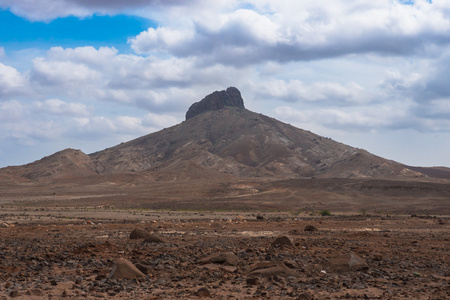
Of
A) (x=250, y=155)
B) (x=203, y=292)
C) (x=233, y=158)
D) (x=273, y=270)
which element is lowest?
(x=203, y=292)

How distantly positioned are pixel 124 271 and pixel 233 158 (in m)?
152

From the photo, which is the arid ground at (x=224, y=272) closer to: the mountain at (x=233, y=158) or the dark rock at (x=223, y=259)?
the dark rock at (x=223, y=259)

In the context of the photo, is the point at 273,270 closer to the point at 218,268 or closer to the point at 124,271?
the point at 218,268

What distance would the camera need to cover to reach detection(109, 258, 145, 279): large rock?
41.9 feet

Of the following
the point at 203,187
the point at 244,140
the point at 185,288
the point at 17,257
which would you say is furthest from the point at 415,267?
the point at 244,140

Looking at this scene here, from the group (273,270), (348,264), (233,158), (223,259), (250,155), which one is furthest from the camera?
(250,155)

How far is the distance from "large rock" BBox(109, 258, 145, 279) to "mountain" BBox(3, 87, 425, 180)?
4561 inches

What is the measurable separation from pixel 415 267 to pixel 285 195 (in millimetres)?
64233

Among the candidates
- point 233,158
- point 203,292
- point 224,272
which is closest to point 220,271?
point 224,272

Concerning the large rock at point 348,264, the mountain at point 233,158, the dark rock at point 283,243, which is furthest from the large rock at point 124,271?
the mountain at point 233,158

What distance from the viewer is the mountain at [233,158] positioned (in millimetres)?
139875

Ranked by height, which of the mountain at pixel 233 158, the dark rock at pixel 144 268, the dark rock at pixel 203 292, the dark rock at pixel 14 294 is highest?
the mountain at pixel 233 158

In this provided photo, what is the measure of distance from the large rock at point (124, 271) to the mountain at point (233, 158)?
380 ft

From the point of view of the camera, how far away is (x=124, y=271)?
12852 millimetres
